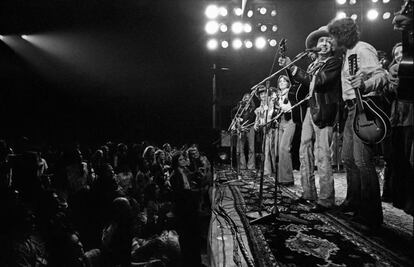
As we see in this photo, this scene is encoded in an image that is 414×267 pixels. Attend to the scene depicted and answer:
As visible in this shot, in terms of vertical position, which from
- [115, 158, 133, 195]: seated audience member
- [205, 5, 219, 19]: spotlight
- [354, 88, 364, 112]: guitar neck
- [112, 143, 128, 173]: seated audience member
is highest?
[205, 5, 219, 19]: spotlight

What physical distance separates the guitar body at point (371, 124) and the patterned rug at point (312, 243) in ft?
3.03

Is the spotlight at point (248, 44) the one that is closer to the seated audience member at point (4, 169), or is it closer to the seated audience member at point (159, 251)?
the seated audience member at point (159, 251)

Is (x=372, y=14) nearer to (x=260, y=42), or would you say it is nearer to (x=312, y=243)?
(x=260, y=42)

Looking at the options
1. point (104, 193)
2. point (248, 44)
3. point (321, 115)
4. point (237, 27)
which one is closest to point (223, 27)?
point (237, 27)

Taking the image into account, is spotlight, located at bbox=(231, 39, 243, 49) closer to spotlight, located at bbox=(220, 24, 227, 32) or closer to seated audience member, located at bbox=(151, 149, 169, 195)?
spotlight, located at bbox=(220, 24, 227, 32)

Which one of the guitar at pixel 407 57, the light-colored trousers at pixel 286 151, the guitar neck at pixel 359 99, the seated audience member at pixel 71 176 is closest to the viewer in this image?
the guitar at pixel 407 57

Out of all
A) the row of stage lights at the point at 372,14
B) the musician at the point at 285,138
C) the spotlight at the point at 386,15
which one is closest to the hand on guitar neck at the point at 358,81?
the musician at the point at 285,138

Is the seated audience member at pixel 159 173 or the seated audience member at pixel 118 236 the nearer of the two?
the seated audience member at pixel 118 236

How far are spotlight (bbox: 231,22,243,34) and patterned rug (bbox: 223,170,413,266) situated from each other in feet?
19.9

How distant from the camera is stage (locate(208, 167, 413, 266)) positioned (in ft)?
6.78

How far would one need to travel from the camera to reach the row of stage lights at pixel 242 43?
8008 millimetres

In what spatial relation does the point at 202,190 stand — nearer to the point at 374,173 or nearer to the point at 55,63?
the point at 374,173

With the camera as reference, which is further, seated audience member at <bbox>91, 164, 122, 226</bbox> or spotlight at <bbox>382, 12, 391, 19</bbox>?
spotlight at <bbox>382, 12, 391, 19</bbox>

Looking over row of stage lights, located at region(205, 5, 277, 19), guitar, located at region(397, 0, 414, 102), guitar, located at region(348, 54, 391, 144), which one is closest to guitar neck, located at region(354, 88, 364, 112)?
guitar, located at region(348, 54, 391, 144)
